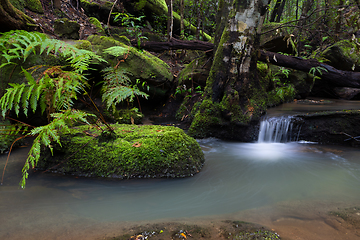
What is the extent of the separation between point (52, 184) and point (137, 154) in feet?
3.83

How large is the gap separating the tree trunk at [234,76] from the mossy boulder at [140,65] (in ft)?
6.76

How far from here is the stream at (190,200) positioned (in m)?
1.96

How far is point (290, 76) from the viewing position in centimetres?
918

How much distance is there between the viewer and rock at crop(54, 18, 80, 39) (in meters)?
6.61

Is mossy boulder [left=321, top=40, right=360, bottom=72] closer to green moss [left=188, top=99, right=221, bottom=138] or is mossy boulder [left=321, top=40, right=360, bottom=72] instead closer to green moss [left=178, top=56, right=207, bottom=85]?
green moss [left=178, top=56, right=207, bottom=85]

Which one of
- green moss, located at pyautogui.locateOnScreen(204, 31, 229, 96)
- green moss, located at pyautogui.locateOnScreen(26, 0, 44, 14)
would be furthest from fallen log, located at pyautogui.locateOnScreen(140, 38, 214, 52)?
green moss, located at pyautogui.locateOnScreen(26, 0, 44, 14)

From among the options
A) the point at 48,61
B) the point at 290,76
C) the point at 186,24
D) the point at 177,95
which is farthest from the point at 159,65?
the point at 186,24

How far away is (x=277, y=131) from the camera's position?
5.36m

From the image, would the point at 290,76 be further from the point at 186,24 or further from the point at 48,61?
the point at 48,61

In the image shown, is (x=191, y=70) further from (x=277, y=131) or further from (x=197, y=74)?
(x=277, y=131)

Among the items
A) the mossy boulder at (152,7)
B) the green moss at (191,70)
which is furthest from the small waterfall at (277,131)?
the mossy boulder at (152,7)

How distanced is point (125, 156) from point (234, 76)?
3531mm

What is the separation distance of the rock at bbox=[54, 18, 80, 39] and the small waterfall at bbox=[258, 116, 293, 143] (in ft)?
21.8

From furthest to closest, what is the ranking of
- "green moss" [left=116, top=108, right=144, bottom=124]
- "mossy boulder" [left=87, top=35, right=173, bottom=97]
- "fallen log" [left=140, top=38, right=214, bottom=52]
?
"fallen log" [left=140, top=38, right=214, bottom=52], "mossy boulder" [left=87, top=35, right=173, bottom=97], "green moss" [left=116, top=108, right=144, bottom=124]
